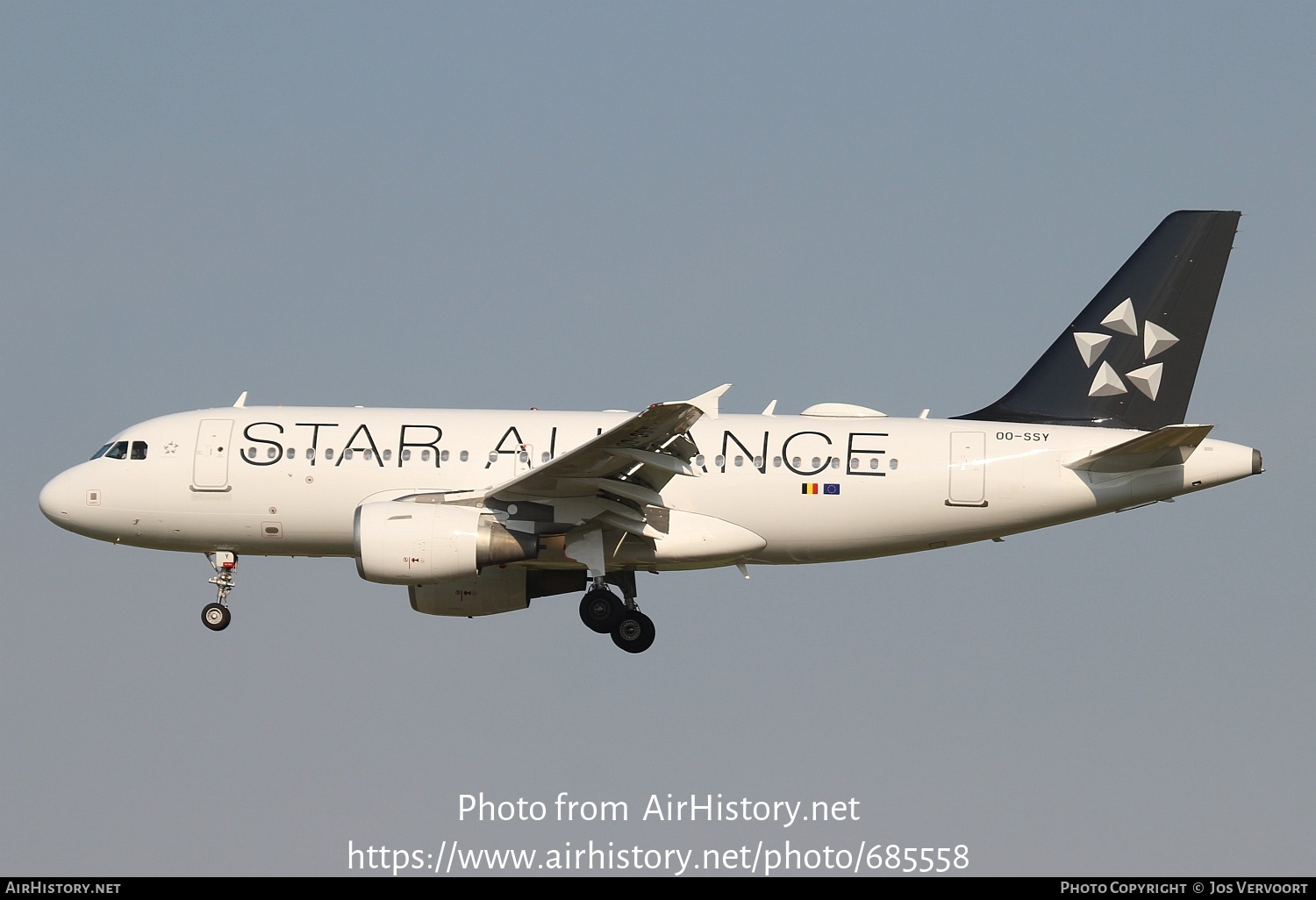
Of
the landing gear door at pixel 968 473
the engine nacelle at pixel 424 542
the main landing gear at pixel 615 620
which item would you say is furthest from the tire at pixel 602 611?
the landing gear door at pixel 968 473

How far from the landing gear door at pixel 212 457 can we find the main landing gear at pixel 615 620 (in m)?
7.35

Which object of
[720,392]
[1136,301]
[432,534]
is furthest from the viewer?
[1136,301]

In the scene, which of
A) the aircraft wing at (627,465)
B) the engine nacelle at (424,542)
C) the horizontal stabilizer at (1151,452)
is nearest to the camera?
the aircraft wing at (627,465)

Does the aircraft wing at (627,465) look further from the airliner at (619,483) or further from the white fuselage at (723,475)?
the white fuselage at (723,475)

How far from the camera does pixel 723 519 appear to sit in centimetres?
2909

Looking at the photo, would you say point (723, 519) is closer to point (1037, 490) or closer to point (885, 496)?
point (885, 496)

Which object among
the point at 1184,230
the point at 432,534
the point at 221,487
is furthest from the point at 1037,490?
the point at 221,487

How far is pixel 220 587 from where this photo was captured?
30.5 meters

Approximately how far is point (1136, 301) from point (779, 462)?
333 inches

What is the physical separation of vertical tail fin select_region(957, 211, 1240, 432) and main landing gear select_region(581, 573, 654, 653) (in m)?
8.01

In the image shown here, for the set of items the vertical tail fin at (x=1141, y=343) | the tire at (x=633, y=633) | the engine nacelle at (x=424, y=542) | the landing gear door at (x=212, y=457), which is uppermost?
the vertical tail fin at (x=1141, y=343)

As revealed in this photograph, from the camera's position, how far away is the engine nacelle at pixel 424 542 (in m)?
27.4

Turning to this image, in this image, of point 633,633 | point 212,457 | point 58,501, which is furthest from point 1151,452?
point 58,501

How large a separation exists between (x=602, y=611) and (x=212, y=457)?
8.09 metres
